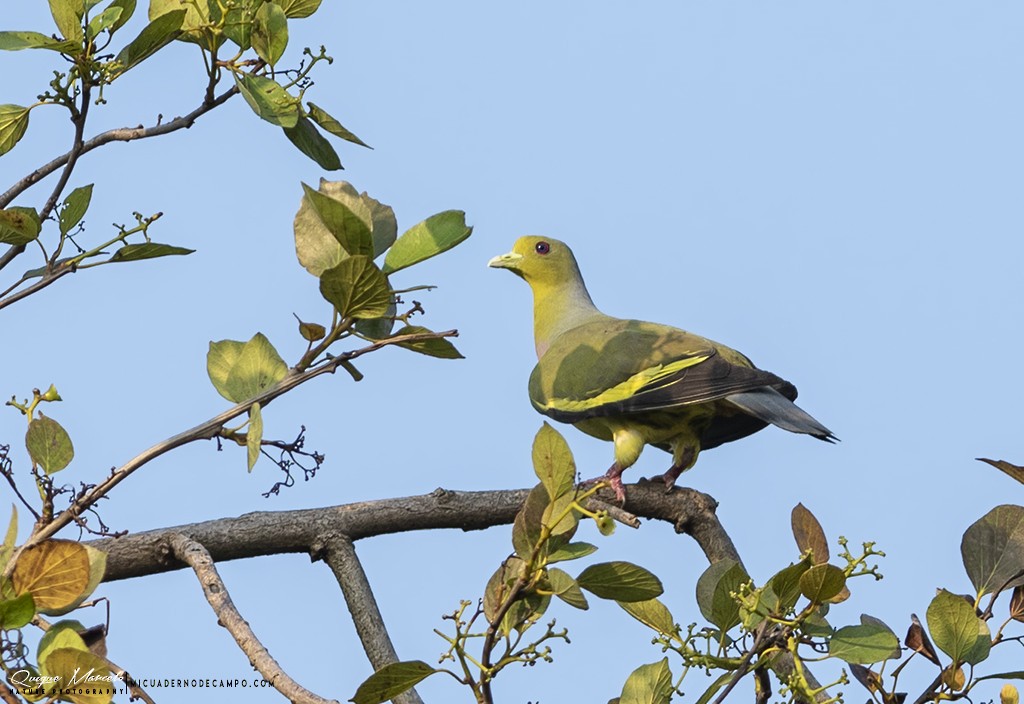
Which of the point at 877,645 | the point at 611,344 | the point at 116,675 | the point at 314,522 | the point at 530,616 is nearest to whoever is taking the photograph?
the point at 116,675

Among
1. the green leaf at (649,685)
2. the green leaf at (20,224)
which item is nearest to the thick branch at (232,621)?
the green leaf at (649,685)

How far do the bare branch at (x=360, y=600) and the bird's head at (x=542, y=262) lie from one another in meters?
3.40

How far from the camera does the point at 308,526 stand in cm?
349

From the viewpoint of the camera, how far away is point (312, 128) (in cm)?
263

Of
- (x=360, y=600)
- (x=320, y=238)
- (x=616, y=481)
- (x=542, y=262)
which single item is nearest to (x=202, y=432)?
(x=320, y=238)

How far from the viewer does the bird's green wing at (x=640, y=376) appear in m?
4.90

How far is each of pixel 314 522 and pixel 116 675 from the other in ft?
4.90

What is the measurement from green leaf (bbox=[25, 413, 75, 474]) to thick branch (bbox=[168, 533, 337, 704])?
18.4 inches

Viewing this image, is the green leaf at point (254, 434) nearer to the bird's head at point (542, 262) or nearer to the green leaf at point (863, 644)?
the green leaf at point (863, 644)

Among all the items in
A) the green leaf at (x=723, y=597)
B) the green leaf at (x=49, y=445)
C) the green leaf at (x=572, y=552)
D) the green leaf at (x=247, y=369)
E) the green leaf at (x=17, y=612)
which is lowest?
the green leaf at (x=723, y=597)

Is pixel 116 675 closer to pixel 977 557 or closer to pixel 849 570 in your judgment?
pixel 849 570

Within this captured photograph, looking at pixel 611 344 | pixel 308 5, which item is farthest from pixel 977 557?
pixel 611 344

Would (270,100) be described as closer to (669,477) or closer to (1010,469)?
(1010,469)

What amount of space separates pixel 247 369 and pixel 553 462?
873 millimetres
